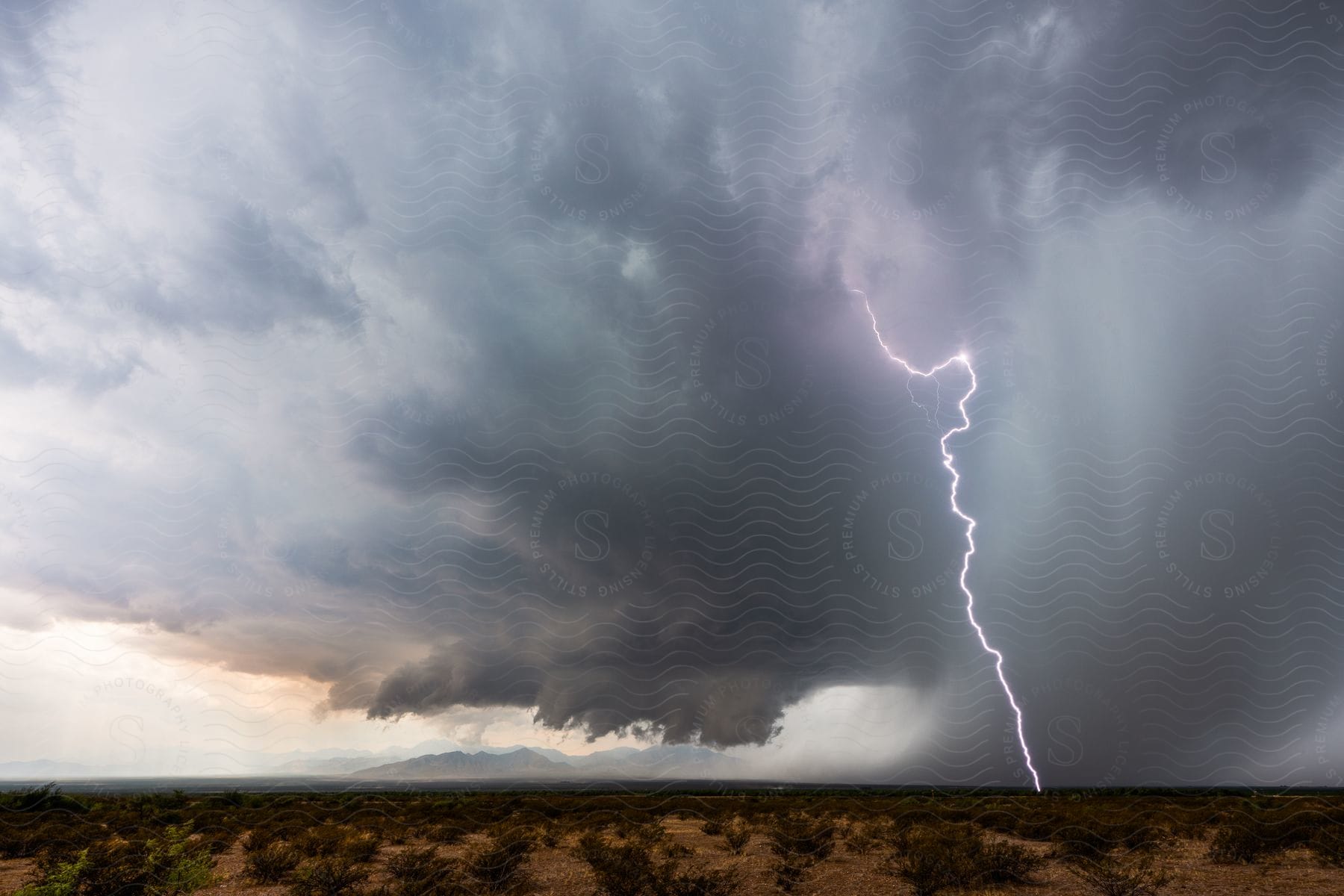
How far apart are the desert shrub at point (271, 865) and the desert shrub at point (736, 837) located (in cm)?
1029

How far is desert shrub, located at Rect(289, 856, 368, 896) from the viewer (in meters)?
12.7

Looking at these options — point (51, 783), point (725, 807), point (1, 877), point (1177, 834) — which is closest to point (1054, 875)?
point (1177, 834)

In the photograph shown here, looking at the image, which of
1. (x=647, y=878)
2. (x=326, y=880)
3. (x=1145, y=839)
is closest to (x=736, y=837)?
(x=647, y=878)

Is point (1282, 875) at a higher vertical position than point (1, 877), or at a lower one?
higher

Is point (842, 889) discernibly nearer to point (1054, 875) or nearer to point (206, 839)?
point (1054, 875)

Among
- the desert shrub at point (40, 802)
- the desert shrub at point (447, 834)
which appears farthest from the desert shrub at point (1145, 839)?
the desert shrub at point (40, 802)

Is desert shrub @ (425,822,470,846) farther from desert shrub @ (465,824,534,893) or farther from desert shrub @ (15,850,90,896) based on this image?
desert shrub @ (15,850,90,896)

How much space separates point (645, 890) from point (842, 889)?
389 centimetres

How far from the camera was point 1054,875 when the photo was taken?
46.8 ft

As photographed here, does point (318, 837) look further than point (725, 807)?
No

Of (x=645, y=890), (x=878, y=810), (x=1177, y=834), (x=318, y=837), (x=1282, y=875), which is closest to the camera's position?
(x=645, y=890)

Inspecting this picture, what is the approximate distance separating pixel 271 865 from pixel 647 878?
872 centimetres

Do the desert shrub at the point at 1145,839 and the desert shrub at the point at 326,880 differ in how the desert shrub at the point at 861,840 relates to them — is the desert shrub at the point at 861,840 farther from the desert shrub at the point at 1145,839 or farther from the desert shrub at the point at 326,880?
the desert shrub at the point at 326,880

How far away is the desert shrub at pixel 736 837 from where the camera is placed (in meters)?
16.9
